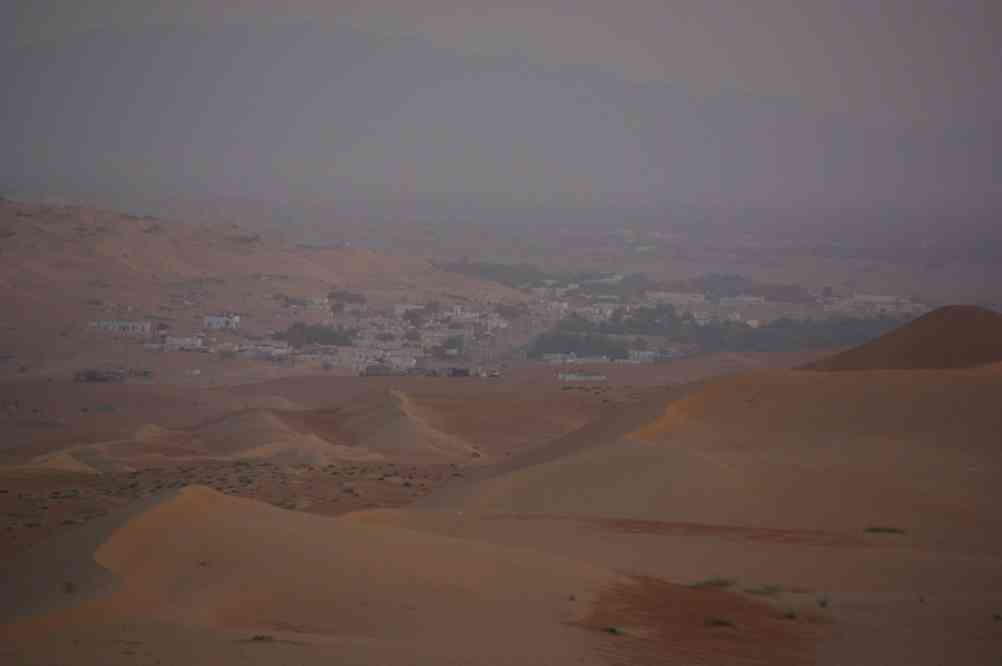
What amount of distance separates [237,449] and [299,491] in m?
9.38

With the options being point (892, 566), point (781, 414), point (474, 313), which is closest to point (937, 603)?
point (892, 566)

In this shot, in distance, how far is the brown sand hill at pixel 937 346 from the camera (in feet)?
108

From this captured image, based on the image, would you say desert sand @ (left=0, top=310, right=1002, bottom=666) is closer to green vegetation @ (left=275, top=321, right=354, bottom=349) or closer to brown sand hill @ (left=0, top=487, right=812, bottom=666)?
brown sand hill @ (left=0, top=487, right=812, bottom=666)

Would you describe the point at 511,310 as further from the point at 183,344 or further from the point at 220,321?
the point at 183,344

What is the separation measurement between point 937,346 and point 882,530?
56.3 feet

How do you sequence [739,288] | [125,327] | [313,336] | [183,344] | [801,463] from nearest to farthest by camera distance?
[801,463] → [183,344] → [125,327] → [313,336] → [739,288]

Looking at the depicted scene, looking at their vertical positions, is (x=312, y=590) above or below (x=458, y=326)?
above

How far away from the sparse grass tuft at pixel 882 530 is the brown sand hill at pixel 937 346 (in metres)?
15.2

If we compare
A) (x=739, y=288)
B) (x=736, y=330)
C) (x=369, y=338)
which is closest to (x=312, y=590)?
(x=369, y=338)

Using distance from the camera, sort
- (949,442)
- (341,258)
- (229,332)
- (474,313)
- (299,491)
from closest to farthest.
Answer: (949,442), (299,491), (229,332), (474,313), (341,258)

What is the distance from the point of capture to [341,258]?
89688 millimetres

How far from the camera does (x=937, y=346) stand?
33.8 metres

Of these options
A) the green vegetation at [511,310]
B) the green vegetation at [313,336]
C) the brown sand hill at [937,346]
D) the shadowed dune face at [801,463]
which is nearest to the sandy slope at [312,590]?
the shadowed dune face at [801,463]

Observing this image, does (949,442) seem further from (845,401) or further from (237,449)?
(237,449)
